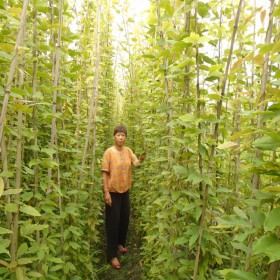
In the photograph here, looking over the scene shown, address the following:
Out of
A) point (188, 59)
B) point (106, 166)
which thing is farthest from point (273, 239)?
point (106, 166)

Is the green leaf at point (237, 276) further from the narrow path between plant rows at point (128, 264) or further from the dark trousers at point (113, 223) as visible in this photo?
the dark trousers at point (113, 223)

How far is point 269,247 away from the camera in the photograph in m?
0.82

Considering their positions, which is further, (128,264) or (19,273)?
(128,264)

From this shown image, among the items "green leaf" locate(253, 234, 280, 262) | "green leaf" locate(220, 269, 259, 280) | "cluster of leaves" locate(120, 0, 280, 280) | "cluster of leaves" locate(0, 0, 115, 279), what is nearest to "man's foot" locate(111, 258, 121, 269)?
"cluster of leaves" locate(0, 0, 115, 279)

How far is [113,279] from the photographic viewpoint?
10.6ft

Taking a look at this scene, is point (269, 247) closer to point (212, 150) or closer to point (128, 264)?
point (212, 150)

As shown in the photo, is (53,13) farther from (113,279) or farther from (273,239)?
(113,279)

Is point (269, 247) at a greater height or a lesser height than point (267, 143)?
lesser

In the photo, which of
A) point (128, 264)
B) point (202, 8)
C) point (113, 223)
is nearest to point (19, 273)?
point (202, 8)

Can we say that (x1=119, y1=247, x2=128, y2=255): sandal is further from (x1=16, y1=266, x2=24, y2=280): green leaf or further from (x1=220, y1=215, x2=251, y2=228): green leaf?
(x1=220, y1=215, x2=251, y2=228): green leaf

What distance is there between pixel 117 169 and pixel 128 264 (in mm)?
1212

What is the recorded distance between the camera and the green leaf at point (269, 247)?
79cm

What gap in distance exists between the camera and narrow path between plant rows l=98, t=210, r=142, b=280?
3277 mm

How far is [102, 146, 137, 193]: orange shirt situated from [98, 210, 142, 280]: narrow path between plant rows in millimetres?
853
